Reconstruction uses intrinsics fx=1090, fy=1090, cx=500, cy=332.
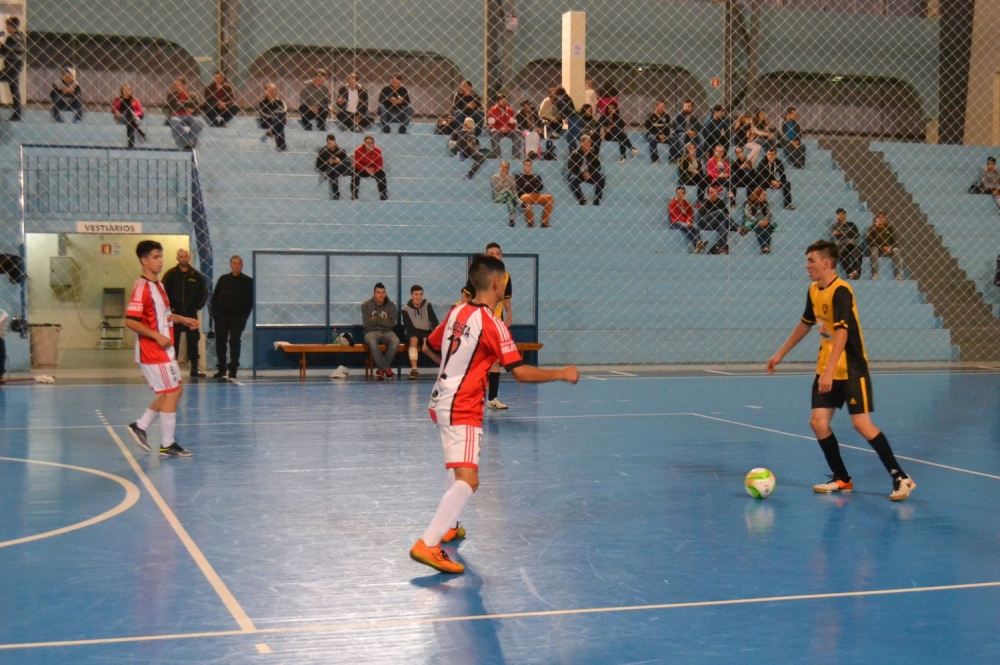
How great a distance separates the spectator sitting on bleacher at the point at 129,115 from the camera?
2252cm

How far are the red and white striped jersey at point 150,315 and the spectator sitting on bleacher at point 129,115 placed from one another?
1353 cm

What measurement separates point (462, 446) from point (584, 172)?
1866cm

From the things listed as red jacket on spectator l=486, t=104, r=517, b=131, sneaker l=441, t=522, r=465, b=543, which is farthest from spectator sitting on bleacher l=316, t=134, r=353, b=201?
sneaker l=441, t=522, r=465, b=543

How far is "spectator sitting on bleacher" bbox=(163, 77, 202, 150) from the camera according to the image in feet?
75.2

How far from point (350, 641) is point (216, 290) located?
15.1 m

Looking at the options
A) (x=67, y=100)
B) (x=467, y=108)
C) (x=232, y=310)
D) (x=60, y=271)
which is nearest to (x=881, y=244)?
(x=467, y=108)

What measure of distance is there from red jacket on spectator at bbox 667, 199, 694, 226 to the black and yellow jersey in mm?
15769

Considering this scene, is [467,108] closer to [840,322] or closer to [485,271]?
[840,322]

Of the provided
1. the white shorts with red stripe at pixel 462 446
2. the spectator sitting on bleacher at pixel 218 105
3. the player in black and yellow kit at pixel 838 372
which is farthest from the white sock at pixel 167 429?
the spectator sitting on bleacher at pixel 218 105

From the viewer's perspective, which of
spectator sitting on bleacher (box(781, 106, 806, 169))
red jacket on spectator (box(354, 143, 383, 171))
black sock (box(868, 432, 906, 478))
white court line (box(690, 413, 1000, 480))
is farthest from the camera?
spectator sitting on bleacher (box(781, 106, 806, 169))

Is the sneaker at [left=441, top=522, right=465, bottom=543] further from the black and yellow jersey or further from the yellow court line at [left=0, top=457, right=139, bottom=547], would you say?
the black and yellow jersey

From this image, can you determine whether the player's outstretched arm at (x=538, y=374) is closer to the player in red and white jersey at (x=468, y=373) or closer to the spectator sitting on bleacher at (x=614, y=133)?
the player in red and white jersey at (x=468, y=373)

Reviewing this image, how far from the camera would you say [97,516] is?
7270 mm

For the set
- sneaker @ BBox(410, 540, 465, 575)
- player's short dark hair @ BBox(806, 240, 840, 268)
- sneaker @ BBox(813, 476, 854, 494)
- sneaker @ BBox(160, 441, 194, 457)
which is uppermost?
player's short dark hair @ BBox(806, 240, 840, 268)
